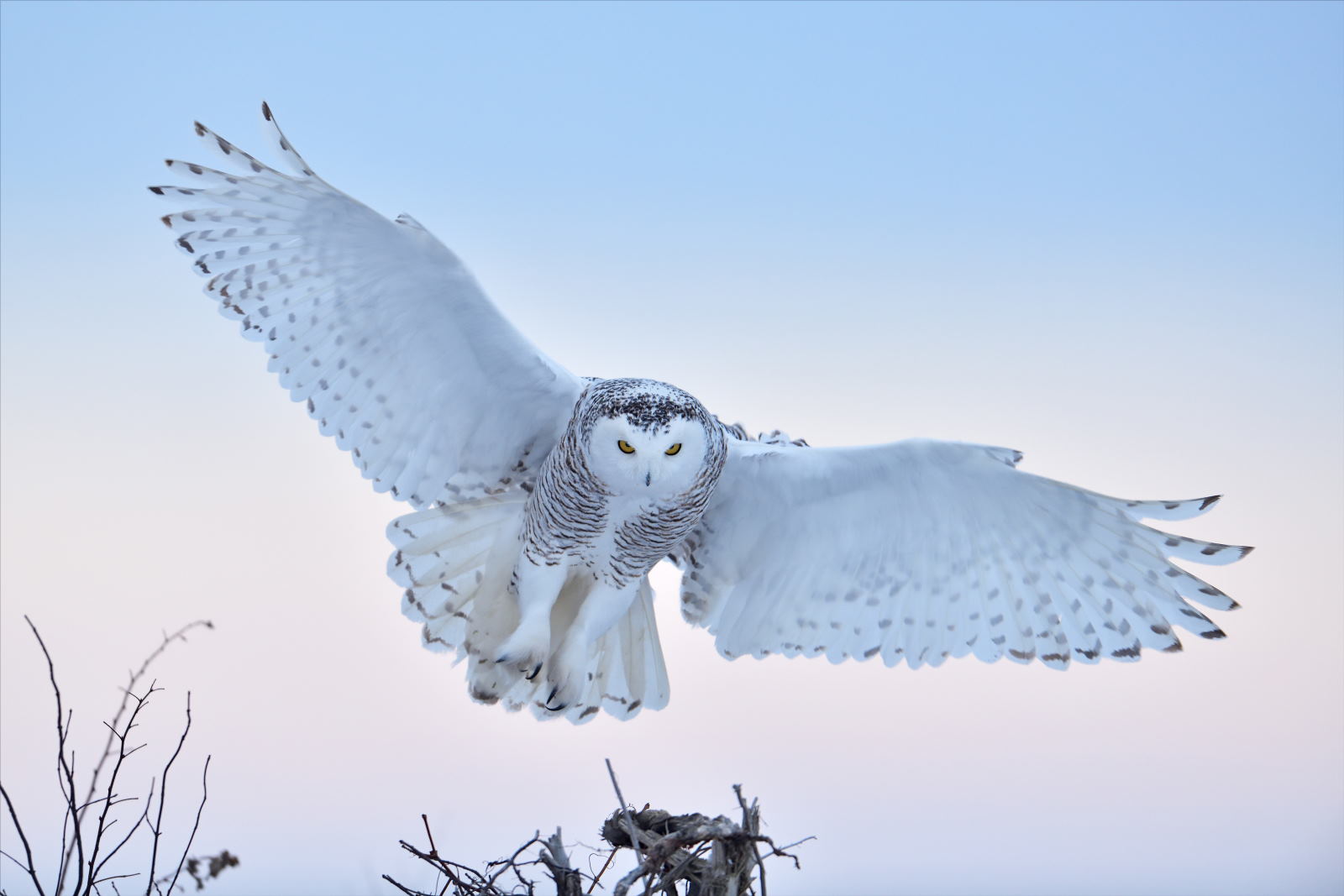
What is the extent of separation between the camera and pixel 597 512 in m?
3.62

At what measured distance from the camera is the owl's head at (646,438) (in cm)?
334

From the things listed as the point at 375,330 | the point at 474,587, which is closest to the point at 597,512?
the point at 474,587

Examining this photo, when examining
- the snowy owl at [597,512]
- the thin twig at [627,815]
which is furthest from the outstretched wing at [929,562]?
the thin twig at [627,815]

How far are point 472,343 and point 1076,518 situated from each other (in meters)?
2.09

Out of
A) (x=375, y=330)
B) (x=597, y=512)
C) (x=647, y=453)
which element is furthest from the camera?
(x=375, y=330)

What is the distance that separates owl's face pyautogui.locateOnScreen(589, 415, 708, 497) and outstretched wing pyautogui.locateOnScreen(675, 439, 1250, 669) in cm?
56

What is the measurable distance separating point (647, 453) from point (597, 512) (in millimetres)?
382

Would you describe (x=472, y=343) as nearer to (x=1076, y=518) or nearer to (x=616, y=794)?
(x=616, y=794)

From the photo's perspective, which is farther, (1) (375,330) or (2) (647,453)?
(1) (375,330)

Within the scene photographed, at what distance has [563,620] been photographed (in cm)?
405

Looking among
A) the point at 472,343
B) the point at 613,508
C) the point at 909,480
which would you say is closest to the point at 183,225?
the point at 472,343

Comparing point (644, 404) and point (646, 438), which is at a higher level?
point (644, 404)

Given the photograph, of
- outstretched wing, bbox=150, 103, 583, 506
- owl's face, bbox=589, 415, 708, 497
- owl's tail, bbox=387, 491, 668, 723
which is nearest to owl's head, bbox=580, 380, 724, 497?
owl's face, bbox=589, 415, 708, 497

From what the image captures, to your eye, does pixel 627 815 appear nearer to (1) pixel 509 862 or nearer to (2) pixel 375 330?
(1) pixel 509 862
